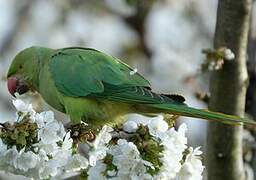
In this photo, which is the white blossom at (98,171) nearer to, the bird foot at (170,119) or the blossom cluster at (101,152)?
the blossom cluster at (101,152)

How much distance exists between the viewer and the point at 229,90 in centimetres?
354

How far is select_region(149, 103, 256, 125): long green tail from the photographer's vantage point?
2899mm

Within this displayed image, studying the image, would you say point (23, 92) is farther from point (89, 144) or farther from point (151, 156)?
point (151, 156)

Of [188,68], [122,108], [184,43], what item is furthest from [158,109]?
[184,43]

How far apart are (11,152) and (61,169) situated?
297mm

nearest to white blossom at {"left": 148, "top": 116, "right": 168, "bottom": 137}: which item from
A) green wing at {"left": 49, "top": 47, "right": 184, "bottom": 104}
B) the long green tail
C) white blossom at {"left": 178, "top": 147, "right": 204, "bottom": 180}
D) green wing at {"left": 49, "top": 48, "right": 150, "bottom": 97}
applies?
white blossom at {"left": 178, "top": 147, "right": 204, "bottom": 180}

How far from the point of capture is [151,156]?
2650mm

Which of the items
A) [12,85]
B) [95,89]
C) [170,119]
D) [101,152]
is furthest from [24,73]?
[101,152]

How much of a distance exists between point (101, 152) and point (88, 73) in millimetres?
964

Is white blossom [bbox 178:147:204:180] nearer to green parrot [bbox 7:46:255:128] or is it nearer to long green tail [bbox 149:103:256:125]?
long green tail [bbox 149:103:256:125]

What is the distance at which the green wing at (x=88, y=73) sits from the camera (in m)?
3.56

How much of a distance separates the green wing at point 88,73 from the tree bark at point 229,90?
0.37 metres

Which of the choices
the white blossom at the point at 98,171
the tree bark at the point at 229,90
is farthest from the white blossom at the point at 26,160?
the tree bark at the point at 229,90

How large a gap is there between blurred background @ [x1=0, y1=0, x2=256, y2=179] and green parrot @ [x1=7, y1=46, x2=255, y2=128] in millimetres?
2029
